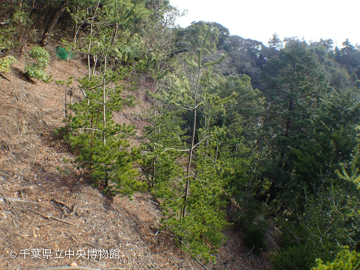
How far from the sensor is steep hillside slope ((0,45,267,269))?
3557 millimetres

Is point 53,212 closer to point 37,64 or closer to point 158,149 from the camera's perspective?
point 158,149

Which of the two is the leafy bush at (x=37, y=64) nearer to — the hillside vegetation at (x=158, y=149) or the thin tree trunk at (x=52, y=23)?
the hillside vegetation at (x=158, y=149)

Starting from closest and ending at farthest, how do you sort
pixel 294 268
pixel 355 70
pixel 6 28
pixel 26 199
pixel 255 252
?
pixel 26 199, pixel 294 268, pixel 6 28, pixel 255 252, pixel 355 70

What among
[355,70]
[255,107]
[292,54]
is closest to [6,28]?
[255,107]

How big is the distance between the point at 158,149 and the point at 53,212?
7.44ft

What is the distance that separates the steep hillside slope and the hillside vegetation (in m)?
0.04

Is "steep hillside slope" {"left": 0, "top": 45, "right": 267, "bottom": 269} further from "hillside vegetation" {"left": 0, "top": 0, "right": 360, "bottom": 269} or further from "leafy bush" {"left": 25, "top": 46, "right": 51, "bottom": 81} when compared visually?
"leafy bush" {"left": 25, "top": 46, "right": 51, "bottom": 81}

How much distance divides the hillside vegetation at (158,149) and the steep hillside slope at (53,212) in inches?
1.5

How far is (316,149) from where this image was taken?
10.5 meters

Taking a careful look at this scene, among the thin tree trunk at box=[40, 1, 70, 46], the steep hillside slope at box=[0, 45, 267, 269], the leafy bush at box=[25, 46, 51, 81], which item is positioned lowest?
the steep hillside slope at box=[0, 45, 267, 269]

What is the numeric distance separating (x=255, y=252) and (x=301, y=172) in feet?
14.0

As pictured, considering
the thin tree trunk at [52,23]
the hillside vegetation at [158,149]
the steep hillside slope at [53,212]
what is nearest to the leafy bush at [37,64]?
the hillside vegetation at [158,149]

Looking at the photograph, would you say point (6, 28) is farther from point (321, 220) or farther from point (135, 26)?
point (321, 220)

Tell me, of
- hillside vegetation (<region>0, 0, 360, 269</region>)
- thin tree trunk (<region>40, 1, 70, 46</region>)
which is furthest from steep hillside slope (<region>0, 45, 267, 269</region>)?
thin tree trunk (<region>40, 1, 70, 46</region>)
